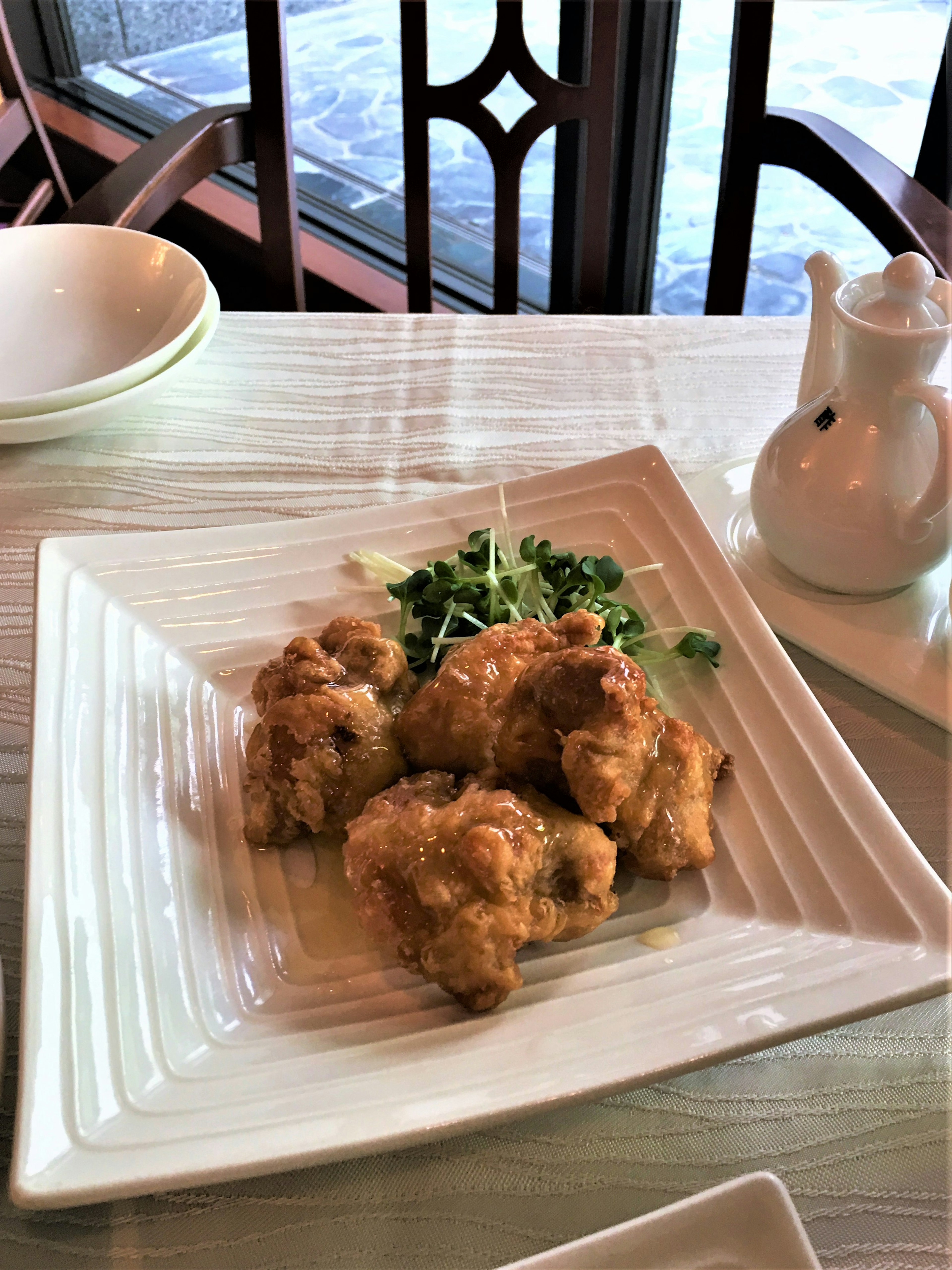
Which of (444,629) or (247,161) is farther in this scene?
(247,161)

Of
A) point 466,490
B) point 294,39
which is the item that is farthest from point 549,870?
point 294,39

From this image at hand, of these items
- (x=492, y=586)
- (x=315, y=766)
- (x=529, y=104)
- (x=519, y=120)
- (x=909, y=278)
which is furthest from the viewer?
(x=529, y=104)

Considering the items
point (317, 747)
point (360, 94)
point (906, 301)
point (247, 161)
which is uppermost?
point (906, 301)

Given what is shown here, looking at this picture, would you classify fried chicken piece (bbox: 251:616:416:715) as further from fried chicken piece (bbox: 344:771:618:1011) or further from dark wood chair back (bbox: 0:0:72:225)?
dark wood chair back (bbox: 0:0:72:225)

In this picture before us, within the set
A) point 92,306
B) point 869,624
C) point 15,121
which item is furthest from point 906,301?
point 15,121

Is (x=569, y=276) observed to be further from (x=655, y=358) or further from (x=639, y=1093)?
(x=639, y=1093)

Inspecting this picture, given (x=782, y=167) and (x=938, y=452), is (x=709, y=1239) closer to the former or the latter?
(x=938, y=452)
